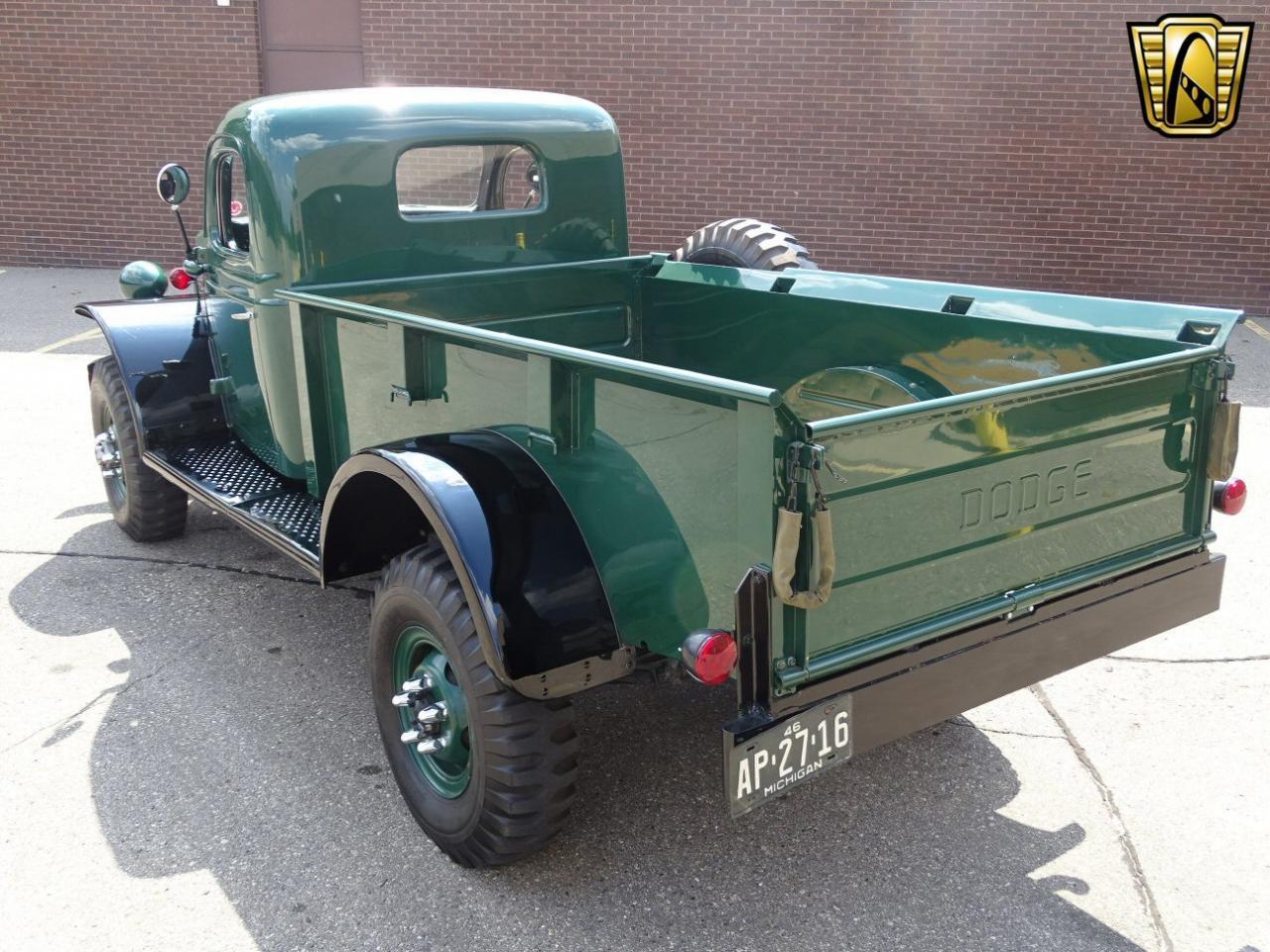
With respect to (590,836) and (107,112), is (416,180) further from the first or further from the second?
(107,112)

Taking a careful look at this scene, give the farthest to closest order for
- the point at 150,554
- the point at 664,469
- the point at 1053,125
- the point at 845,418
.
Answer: the point at 1053,125
the point at 150,554
the point at 664,469
the point at 845,418

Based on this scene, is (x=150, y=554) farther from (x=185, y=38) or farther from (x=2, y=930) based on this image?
(x=185, y=38)

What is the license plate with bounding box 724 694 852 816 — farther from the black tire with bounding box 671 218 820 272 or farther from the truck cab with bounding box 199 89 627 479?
the black tire with bounding box 671 218 820 272

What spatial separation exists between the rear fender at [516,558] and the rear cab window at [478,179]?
1823 mm

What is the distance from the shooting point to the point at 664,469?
8.05ft

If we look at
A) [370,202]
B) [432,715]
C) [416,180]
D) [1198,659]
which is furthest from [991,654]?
[416,180]

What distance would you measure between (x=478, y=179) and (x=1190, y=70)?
8851mm

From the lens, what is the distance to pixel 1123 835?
10.2ft

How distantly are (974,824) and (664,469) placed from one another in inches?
58.7

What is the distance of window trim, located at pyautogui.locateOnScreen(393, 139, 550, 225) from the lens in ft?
13.5

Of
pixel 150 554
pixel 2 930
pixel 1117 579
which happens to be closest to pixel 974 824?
pixel 1117 579

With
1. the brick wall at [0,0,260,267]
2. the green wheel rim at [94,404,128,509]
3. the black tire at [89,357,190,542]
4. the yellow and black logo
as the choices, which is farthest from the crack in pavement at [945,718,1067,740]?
the brick wall at [0,0,260,267]

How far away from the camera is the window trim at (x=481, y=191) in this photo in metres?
4.11

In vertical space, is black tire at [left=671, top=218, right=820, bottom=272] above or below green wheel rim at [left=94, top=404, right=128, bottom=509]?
above
